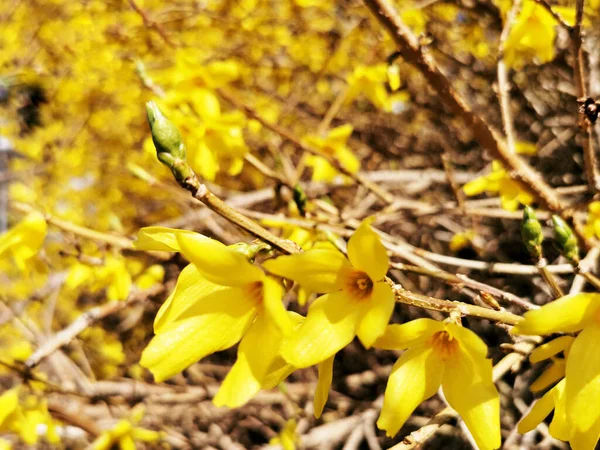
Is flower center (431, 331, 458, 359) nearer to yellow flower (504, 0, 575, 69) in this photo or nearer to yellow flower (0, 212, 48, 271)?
yellow flower (0, 212, 48, 271)

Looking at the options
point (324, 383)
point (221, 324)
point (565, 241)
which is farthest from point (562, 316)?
point (221, 324)

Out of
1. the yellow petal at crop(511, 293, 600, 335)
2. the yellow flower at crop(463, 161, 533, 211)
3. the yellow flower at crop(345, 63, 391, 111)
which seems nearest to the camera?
the yellow petal at crop(511, 293, 600, 335)

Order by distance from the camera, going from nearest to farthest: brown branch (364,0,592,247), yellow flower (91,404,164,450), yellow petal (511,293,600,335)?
yellow petal (511,293,600,335) < brown branch (364,0,592,247) < yellow flower (91,404,164,450)

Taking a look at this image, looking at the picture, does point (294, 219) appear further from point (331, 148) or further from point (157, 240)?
point (331, 148)

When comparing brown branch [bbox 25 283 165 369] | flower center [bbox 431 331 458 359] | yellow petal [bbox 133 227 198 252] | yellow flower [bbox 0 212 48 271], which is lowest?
brown branch [bbox 25 283 165 369]

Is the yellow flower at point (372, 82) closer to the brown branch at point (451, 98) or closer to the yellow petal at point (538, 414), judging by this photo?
the brown branch at point (451, 98)

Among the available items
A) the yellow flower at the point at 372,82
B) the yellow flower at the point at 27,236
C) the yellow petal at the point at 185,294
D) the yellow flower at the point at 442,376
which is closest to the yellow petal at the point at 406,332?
the yellow flower at the point at 442,376

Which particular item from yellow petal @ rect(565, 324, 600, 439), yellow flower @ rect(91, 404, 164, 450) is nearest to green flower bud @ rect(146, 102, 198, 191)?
yellow petal @ rect(565, 324, 600, 439)

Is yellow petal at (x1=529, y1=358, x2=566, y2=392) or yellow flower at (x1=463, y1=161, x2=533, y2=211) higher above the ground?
yellow petal at (x1=529, y1=358, x2=566, y2=392)
